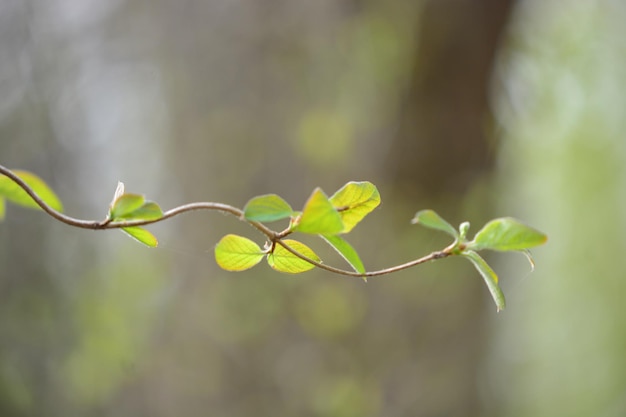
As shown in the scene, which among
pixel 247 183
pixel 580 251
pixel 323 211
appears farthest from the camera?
pixel 580 251

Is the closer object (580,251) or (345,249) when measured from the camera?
(345,249)

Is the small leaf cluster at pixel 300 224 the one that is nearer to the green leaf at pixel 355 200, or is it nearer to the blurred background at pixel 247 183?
the green leaf at pixel 355 200

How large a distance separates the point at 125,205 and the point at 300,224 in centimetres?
5

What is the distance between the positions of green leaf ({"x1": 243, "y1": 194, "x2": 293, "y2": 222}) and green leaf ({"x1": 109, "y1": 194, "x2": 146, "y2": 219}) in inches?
1.3

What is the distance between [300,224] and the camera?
0.17m

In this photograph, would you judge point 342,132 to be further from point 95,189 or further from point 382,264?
point 95,189

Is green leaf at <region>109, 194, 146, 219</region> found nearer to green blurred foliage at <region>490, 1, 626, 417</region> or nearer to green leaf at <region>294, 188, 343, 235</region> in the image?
green leaf at <region>294, 188, 343, 235</region>

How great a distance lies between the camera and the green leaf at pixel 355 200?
20cm

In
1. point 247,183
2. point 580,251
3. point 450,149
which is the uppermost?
point 580,251

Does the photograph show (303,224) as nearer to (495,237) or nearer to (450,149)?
(495,237)

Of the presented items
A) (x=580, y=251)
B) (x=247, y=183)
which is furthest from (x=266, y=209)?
(x=580, y=251)

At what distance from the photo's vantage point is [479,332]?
842 mm

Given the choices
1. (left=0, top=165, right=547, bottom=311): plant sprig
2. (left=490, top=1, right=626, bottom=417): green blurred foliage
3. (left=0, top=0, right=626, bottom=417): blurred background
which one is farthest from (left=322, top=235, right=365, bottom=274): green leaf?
(left=490, top=1, right=626, bottom=417): green blurred foliage

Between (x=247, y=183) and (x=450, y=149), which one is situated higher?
(x=450, y=149)
